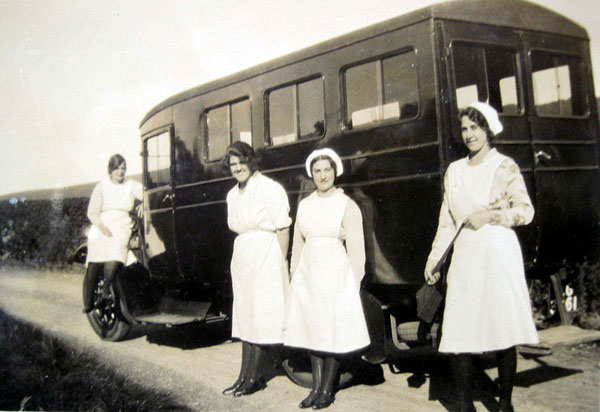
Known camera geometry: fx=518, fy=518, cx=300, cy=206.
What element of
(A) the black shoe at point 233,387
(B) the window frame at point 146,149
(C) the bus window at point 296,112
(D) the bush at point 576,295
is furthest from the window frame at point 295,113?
(D) the bush at point 576,295

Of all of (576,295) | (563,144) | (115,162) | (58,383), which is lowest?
(58,383)

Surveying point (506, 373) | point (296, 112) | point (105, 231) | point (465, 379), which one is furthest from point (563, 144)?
point (105, 231)

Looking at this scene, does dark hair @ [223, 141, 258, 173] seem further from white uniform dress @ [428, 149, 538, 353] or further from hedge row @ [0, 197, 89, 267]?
hedge row @ [0, 197, 89, 267]

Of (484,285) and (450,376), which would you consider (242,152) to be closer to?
(484,285)

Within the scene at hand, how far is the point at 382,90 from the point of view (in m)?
3.91

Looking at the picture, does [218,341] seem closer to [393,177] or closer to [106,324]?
[106,324]

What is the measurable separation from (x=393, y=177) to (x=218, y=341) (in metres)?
3.31

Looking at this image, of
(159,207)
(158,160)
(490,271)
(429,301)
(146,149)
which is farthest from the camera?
(146,149)

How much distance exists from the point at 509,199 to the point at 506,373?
99 cm

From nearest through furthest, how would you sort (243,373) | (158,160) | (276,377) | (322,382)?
(322,382) < (243,373) < (276,377) < (158,160)

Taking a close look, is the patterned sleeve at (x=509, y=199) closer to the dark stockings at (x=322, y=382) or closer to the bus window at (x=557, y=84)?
the bus window at (x=557, y=84)

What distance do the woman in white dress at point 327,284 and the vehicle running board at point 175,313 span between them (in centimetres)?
188

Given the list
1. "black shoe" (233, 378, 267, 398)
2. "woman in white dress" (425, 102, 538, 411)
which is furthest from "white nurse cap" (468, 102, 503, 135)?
"black shoe" (233, 378, 267, 398)

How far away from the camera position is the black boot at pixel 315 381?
355cm
